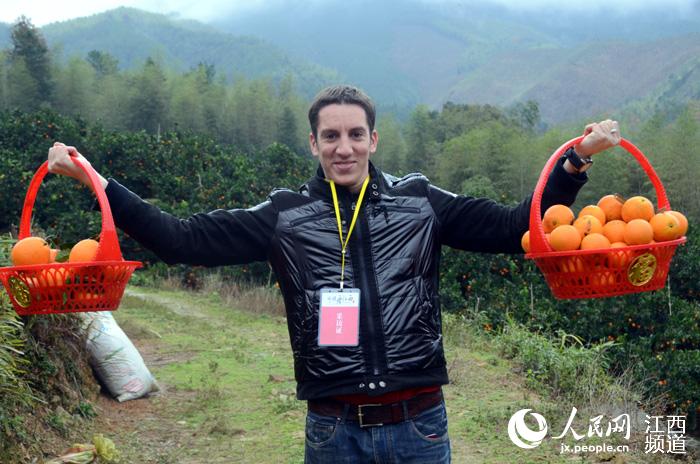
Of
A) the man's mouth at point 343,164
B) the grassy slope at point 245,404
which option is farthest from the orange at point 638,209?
the grassy slope at point 245,404

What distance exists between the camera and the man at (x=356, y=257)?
2.26 meters

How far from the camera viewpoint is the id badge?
7.38 ft

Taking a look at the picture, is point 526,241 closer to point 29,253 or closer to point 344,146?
point 344,146

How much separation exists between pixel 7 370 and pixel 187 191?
13659mm

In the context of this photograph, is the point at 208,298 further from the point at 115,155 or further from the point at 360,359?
the point at 360,359

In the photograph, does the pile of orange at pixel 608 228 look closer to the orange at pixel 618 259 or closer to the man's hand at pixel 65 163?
the orange at pixel 618 259

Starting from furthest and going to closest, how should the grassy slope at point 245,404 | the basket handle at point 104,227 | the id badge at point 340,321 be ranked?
the grassy slope at point 245,404 < the basket handle at point 104,227 < the id badge at point 340,321

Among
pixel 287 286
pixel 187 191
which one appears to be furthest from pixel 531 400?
pixel 187 191

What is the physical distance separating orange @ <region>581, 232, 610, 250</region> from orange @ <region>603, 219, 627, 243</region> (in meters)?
0.07

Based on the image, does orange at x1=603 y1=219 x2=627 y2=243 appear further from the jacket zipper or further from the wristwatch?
the jacket zipper

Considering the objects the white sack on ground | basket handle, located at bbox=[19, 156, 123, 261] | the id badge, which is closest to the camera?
the id badge
